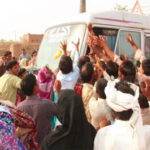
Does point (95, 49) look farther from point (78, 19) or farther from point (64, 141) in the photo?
point (64, 141)

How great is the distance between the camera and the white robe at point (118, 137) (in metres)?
2.21

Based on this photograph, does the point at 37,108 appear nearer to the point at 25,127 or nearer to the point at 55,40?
the point at 25,127

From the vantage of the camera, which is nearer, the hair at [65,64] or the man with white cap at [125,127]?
the man with white cap at [125,127]

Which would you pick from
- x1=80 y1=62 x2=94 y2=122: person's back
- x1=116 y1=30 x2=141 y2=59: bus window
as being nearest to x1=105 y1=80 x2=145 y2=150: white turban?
x1=80 y1=62 x2=94 y2=122: person's back

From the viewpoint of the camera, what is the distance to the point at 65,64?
4.63 metres

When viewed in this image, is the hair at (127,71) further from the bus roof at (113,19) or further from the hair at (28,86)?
the bus roof at (113,19)

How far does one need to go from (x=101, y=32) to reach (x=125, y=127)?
5187mm

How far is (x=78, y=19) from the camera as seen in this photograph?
289 inches

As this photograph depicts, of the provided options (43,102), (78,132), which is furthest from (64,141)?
(43,102)

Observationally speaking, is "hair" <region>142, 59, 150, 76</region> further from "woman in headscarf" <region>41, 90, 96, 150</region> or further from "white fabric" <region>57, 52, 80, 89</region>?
"woman in headscarf" <region>41, 90, 96, 150</region>

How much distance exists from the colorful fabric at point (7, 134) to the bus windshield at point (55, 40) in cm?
469

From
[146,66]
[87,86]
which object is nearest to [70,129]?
[87,86]

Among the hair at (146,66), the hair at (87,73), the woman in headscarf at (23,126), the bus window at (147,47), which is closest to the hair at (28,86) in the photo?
the woman in headscarf at (23,126)

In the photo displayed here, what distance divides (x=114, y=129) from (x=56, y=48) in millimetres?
5284
